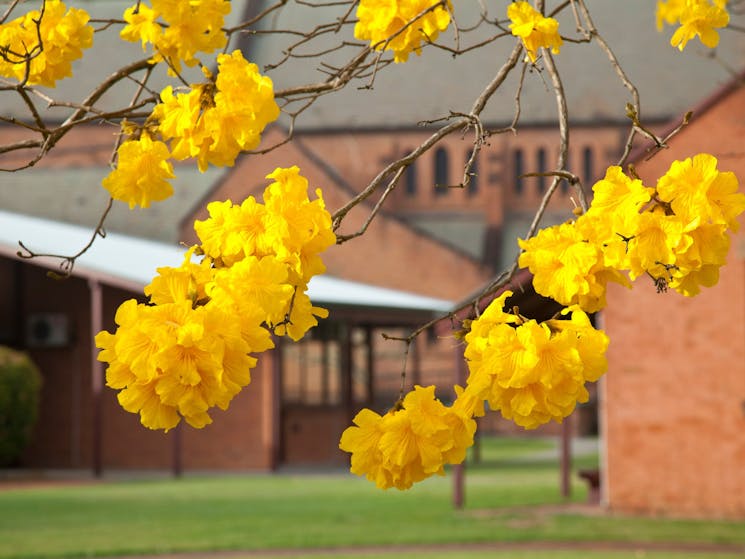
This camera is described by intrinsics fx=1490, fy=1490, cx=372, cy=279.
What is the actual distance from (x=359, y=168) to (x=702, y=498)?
3450 cm

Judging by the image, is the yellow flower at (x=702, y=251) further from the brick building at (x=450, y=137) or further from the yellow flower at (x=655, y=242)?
the brick building at (x=450, y=137)

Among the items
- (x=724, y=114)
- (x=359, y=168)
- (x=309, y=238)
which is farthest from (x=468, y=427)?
(x=359, y=168)

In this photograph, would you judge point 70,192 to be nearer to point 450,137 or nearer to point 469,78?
point 450,137

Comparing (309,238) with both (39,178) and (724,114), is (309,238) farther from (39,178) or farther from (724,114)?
(39,178)

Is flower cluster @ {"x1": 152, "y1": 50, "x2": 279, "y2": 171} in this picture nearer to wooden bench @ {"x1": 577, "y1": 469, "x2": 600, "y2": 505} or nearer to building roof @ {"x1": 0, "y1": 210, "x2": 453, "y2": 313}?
wooden bench @ {"x1": 577, "y1": 469, "x2": 600, "y2": 505}

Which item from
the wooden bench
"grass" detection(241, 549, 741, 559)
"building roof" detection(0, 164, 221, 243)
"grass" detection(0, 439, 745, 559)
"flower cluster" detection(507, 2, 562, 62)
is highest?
"building roof" detection(0, 164, 221, 243)

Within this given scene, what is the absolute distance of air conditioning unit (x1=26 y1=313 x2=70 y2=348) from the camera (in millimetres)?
27344

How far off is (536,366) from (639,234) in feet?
1.01

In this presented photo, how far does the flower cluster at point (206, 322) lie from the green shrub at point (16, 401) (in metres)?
21.3

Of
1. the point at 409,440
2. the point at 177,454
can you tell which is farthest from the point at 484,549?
the point at 177,454

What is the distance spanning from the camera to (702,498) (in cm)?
1598

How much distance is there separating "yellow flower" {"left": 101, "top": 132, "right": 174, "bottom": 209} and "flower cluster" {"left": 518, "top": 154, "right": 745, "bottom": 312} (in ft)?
3.11

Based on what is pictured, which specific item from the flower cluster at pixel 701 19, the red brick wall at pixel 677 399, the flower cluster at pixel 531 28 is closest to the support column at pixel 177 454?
the red brick wall at pixel 677 399

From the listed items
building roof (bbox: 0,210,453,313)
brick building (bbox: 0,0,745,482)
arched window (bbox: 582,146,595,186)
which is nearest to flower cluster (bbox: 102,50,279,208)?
building roof (bbox: 0,210,453,313)
